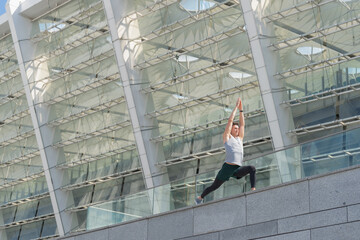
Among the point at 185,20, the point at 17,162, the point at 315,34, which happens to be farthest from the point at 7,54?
the point at 315,34

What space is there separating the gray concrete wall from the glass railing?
35 centimetres

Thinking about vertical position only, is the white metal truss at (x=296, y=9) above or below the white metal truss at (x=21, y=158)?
above

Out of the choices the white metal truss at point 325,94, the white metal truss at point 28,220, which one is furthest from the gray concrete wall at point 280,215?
the white metal truss at point 28,220

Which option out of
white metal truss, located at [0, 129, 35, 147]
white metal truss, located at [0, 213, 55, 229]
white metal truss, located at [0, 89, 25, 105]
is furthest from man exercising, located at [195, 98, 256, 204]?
white metal truss, located at [0, 89, 25, 105]

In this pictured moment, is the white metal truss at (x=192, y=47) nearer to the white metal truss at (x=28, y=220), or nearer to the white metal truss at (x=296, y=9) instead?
the white metal truss at (x=296, y=9)

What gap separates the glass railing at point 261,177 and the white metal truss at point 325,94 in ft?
46.4

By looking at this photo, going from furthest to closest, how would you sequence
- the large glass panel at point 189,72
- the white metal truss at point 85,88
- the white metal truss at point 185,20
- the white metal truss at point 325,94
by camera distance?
the white metal truss at point 85,88 → the large glass panel at point 189,72 → the white metal truss at point 185,20 → the white metal truss at point 325,94

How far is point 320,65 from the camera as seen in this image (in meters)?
30.1

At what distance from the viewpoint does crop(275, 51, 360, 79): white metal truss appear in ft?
96.0

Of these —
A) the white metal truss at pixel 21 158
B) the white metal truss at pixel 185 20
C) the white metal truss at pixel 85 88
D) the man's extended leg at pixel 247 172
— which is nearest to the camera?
the man's extended leg at pixel 247 172

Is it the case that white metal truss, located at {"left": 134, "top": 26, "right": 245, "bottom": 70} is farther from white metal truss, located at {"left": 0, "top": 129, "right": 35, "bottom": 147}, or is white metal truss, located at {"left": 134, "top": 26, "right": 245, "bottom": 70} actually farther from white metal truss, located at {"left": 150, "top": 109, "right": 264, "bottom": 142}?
white metal truss, located at {"left": 0, "top": 129, "right": 35, "bottom": 147}

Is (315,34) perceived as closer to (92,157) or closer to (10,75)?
(92,157)

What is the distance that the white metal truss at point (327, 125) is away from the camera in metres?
29.0

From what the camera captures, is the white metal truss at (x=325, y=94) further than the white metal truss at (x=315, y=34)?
Yes
